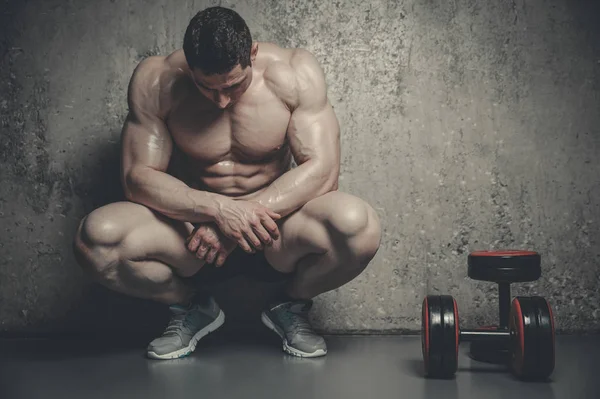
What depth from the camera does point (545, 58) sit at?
2920 mm

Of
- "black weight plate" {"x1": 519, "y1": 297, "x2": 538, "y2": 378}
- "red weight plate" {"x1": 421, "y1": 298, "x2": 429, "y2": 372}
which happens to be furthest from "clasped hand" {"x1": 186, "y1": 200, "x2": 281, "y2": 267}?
"black weight plate" {"x1": 519, "y1": 297, "x2": 538, "y2": 378}

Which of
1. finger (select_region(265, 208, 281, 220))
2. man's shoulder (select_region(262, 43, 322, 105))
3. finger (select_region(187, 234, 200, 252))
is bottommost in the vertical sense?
finger (select_region(187, 234, 200, 252))

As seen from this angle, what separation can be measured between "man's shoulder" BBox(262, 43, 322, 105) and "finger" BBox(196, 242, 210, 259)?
66 cm

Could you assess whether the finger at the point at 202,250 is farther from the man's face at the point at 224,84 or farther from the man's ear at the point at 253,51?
the man's ear at the point at 253,51

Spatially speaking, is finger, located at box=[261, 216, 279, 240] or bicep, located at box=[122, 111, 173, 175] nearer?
finger, located at box=[261, 216, 279, 240]

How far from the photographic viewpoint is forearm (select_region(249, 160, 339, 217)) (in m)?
2.36

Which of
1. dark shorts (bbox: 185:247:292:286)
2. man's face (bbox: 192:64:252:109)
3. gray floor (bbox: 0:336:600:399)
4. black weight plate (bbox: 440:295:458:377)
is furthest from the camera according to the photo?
dark shorts (bbox: 185:247:292:286)

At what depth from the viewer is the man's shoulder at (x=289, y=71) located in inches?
97.7

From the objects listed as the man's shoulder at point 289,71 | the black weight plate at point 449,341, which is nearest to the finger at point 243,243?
the man's shoulder at point 289,71

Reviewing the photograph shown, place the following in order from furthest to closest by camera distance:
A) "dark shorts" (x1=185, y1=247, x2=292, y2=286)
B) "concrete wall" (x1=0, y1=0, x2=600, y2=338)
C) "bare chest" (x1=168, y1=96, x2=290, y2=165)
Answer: "concrete wall" (x1=0, y1=0, x2=600, y2=338) → "dark shorts" (x1=185, y1=247, x2=292, y2=286) → "bare chest" (x1=168, y1=96, x2=290, y2=165)

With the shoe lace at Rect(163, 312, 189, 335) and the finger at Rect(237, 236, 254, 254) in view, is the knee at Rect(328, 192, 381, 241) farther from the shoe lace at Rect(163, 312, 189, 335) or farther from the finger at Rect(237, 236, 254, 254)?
the shoe lace at Rect(163, 312, 189, 335)

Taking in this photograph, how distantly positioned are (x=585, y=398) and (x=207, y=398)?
1.13 metres

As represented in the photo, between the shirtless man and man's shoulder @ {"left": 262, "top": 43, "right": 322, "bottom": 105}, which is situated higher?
man's shoulder @ {"left": 262, "top": 43, "right": 322, "bottom": 105}

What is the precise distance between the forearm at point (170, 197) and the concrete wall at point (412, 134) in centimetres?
65
